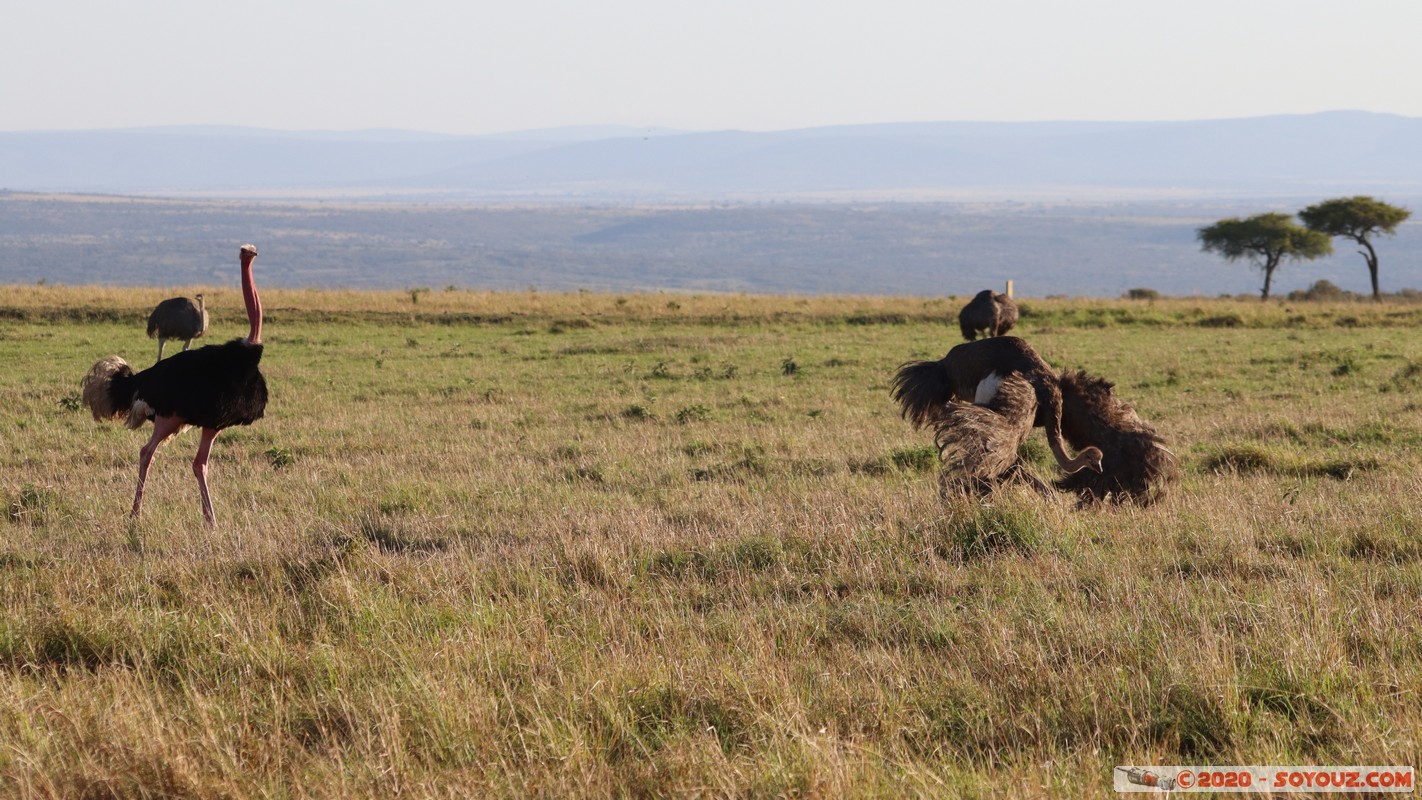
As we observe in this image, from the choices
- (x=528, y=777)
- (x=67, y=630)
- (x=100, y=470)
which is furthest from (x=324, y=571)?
(x=100, y=470)

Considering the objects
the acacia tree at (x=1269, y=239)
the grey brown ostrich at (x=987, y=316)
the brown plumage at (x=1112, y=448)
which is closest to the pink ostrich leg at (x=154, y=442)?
the brown plumage at (x=1112, y=448)

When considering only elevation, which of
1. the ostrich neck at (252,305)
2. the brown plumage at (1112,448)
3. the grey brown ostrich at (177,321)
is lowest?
the grey brown ostrich at (177,321)

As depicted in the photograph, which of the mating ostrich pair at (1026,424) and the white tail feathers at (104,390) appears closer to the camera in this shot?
the mating ostrich pair at (1026,424)

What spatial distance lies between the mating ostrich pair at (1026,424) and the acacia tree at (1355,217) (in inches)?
2136

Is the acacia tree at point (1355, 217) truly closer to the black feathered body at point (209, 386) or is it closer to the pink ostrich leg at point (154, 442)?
the black feathered body at point (209, 386)

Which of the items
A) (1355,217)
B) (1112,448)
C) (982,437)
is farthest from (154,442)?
(1355,217)

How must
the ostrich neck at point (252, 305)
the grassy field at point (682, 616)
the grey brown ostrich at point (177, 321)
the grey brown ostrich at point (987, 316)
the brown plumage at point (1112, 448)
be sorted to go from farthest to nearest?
the grey brown ostrich at point (987, 316)
the grey brown ostrich at point (177, 321)
the ostrich neck at point (252, 305)
the brown plumage at point (1112, 448)
the grassy field at point (682, 616)

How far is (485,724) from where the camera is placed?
4.60 metres

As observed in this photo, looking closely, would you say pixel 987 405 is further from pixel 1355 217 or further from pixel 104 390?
pixel 1355 217

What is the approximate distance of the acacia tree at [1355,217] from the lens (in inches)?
2249

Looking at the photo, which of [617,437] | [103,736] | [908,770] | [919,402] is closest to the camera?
[908,770]

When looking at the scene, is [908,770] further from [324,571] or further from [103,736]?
[324,571]

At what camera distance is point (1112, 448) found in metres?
8.68

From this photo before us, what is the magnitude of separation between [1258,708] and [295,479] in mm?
8361
